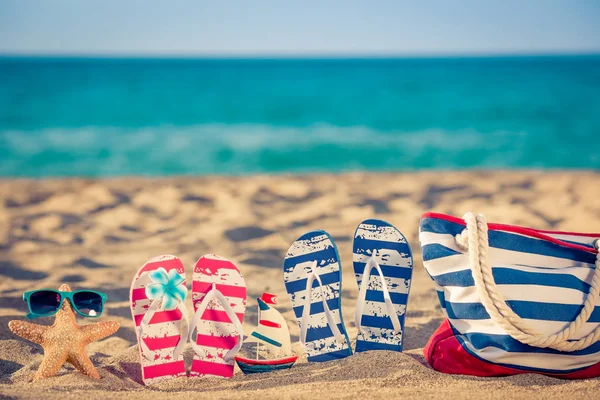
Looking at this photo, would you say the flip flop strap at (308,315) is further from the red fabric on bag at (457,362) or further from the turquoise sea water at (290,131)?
the turquoise sea water at (290,131)

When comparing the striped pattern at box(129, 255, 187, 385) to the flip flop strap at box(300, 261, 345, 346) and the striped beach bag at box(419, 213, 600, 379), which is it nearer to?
the flip flop strap at box(300, 261, 345, 346)

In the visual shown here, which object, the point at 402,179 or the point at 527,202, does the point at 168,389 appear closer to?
the point at 527,202

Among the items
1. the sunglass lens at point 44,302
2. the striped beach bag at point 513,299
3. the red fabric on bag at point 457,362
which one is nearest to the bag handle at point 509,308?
the striped beach bag at point 513,299

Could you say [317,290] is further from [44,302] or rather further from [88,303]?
[44,302]

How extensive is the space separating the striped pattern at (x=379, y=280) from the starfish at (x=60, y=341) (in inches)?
33.9

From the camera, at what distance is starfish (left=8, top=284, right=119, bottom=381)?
167cm

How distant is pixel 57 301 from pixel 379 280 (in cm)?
103

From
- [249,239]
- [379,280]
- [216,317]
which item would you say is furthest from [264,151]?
[216,317]

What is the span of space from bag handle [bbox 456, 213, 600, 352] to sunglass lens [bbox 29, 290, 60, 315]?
49.2 inches

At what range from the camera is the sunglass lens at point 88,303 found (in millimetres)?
1739

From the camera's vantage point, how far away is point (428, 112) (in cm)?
1336

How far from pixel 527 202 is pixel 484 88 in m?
15.2

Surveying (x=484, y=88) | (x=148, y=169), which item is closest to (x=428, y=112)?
(x=484, y=88)

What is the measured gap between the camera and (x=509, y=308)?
5.24 ft
